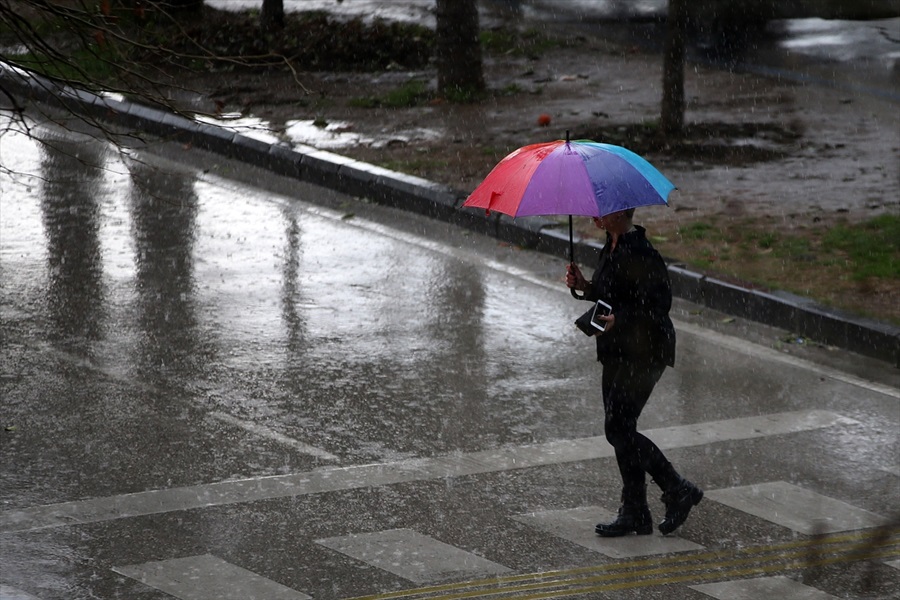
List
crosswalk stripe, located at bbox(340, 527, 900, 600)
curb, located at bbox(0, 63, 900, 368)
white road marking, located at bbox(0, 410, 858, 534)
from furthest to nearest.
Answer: curb, located at bbox(0, 63, 900, 368)
white road marking, located at bbox(0, 410, 858, 534)
crosswalk stripe, located at bbox(340, 527, 900, 600)

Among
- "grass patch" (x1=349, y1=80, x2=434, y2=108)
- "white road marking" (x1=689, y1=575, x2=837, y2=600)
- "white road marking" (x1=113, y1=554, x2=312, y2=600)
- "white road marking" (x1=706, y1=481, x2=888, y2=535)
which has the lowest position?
"white road marking" (x1=689, y1=575, x2=837, y2=600)

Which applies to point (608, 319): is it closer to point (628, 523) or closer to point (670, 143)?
point (628, 523)

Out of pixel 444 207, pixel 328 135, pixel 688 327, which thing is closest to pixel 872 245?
pixel 688 327

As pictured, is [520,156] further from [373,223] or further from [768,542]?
[373,223]

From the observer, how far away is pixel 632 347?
19.1 ft

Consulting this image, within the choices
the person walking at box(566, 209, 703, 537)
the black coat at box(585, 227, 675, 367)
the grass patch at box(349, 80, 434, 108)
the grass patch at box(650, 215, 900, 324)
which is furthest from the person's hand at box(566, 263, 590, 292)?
the grass patch at box(349, 80, 434, 108)

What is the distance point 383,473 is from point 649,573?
1.60m

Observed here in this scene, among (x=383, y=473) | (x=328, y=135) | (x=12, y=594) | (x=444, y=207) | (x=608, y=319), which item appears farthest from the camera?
(x=328, y=135)

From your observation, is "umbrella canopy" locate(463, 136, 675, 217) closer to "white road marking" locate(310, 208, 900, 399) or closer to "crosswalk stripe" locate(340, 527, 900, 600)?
"crosswalk stripe" locate(340, 527, 900, 600)

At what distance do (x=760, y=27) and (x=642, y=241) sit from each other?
1444cm

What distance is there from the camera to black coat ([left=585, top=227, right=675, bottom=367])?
580 centimetres

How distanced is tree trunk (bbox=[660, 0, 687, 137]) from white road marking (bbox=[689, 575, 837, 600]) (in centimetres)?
843

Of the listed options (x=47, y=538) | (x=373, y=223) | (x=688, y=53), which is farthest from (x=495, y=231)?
(x=688, y=53)

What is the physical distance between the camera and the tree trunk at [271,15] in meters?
18.9
